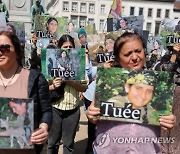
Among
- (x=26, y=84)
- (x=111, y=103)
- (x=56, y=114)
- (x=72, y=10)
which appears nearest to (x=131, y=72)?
(x=111, y=103)

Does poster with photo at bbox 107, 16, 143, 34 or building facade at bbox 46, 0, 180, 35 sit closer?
poster with photo at bbox 107, 16, 143, 34

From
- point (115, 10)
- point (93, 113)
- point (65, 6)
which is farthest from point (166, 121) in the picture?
point (65, 6)

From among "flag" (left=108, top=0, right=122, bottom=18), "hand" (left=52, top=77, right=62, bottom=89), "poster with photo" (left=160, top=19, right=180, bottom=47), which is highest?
"flag" (left=108, top=0, right=122, bottom=18)

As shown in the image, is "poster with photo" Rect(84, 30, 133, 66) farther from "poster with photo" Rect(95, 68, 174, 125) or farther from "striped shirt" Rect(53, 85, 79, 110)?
"poster with photo" Rect(95, 68, 174, 125)

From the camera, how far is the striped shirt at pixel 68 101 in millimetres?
3605

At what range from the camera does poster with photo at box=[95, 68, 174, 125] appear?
73.6 inches

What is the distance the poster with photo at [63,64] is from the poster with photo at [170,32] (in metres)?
1.90

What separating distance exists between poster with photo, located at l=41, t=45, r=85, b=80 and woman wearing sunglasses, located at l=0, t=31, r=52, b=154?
1286 millimetres

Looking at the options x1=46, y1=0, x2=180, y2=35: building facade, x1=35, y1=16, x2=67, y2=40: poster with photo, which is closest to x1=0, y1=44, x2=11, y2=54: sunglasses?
x1=35, y1=16, x2=67, y2=40: poster with photo

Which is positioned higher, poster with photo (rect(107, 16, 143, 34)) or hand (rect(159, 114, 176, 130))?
poster with photo (rect(107, 16, 143, 34))

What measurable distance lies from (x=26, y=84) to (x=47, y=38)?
3.92 meters

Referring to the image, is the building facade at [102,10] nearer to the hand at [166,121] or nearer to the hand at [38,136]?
the hand at [38,136]

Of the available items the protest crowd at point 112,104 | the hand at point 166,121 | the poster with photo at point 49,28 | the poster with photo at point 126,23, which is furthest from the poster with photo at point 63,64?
the poster with photo at point 126,23

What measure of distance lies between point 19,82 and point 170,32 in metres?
3.65
